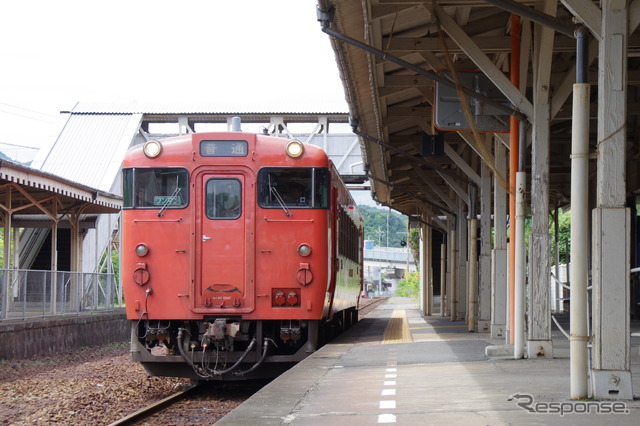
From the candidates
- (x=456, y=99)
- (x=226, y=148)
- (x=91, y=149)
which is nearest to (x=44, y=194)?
(x=226, y=148)

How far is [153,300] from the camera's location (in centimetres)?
1131

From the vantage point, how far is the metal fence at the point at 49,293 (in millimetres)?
17273

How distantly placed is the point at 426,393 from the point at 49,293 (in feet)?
43.8

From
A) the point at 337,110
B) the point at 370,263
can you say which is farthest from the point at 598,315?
the point at 370,263

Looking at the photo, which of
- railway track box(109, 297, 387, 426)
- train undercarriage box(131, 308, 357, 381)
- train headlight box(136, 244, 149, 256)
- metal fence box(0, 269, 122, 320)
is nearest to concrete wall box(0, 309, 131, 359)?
metal fence box(0, 269, 122, 320)

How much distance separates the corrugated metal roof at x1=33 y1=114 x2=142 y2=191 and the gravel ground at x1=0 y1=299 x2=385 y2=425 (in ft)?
53.3

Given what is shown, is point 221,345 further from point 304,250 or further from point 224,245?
point 304,250

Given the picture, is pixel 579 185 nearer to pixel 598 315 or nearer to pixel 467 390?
pixel 598 315

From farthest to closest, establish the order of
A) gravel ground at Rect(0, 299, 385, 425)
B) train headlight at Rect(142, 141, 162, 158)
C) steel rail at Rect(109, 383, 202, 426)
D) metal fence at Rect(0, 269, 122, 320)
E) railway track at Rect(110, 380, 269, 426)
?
metal fence at Rect(0, 269, 122, 320), train headlight at Rect(142, 141, 162, 158), gravel ground at Rect(0, 299, 385, 425), railway track at Rect(110, 380, 269, 426), steel rail at Rect(109, 383, 202, 426)

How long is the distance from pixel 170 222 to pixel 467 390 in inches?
195

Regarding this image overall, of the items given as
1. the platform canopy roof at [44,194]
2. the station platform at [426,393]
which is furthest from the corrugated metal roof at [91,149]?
the station platform at [426,393]

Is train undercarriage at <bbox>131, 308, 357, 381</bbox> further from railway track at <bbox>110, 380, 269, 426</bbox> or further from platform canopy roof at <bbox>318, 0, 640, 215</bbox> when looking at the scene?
platform canopy roof at <bbox>318, 0, 640, 215</bbox>

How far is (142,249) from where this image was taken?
1138cm

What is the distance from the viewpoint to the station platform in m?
6.20
